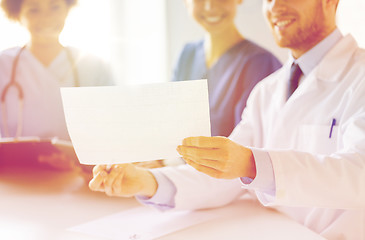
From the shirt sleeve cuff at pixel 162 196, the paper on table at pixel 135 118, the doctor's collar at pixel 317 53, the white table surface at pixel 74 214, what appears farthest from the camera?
the doctor's collar at pixel 317 53

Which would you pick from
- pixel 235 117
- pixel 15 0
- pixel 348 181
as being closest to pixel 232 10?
pixel 235 117

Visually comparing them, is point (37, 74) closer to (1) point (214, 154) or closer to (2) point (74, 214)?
(2) point (74, 214)

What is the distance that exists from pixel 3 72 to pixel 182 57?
0.61m

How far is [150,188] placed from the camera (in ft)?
2.70

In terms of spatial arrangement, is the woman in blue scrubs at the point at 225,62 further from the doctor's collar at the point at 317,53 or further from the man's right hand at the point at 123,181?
the man's right hand at the point at 123,181

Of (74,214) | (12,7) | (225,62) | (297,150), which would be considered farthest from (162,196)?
(12,7)

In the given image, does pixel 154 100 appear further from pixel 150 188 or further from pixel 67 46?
pixel 67 46

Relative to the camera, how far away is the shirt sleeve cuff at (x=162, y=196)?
2.72ft

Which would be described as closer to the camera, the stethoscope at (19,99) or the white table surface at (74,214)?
the white table surface at (74,214)

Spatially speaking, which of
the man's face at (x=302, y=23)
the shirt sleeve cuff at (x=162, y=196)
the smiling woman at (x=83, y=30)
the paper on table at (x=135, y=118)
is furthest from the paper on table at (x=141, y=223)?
the smiling woman at (x=83, y=30)

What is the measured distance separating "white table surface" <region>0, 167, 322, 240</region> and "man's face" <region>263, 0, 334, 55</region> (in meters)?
0.43

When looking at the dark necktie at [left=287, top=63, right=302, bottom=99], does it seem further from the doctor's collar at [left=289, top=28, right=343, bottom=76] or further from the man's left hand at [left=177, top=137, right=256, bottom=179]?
the man's left hand at [left=177, top=137, right=256, bottom=179]

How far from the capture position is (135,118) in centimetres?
60

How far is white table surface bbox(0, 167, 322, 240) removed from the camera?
706 mm
